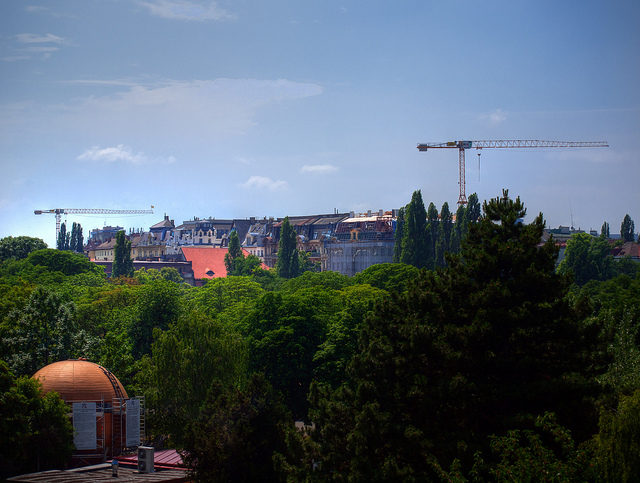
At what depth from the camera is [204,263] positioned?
195 meters

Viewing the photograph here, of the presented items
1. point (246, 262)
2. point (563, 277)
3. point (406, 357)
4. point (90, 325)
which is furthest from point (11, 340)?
point (246, 262)

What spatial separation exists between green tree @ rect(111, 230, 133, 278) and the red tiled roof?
146ft

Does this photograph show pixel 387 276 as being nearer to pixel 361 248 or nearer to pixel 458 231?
pixel 458 231

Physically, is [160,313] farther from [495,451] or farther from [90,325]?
[495,451]

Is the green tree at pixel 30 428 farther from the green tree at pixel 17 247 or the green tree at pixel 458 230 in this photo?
the green tree at pixel 17 247

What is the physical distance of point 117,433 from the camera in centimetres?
4800

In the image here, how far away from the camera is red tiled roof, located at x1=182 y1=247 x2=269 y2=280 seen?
632 feet

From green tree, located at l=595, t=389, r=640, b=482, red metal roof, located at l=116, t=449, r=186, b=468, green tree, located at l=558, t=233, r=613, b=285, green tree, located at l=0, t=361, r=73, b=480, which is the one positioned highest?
green tree, located at l=558, t=233, r=613, b=285

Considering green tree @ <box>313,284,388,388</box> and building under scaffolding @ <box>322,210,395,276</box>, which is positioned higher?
building under scaffolding @ <box>322,210,395,276</box>

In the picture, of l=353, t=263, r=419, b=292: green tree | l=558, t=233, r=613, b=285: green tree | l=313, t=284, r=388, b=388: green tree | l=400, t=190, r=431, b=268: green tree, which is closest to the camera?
l=313, t=284, r=388, b=388: green tree

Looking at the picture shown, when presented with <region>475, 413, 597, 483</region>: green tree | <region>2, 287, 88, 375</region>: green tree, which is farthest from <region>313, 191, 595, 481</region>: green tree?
<region>2, 287, 88, 375</region>: green tree

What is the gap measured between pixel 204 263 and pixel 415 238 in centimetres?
8238

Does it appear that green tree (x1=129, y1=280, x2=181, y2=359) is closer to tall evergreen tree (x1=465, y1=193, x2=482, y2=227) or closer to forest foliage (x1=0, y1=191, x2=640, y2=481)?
forest foliage (x1=0, y1=191, x2=640, y2=481)

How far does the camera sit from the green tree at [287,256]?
5773 inches
